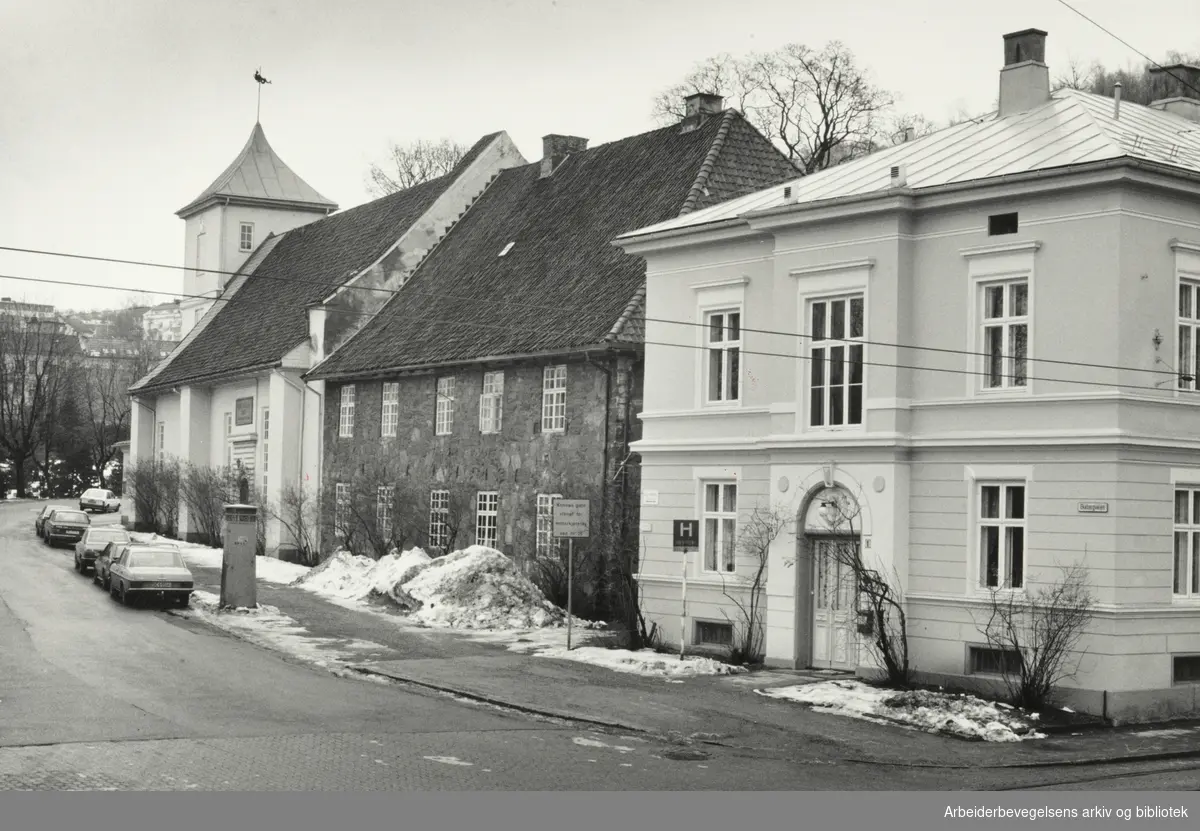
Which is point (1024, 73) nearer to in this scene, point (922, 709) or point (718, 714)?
point (922, 709)

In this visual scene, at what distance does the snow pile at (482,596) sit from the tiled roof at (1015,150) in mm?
7805

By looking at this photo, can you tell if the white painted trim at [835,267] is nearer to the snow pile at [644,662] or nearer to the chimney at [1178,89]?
the snow pile at [644,662]

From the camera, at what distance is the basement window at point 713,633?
26219mm

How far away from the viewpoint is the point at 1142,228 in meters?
21.4

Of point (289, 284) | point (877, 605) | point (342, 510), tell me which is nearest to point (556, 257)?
point (342, 510)

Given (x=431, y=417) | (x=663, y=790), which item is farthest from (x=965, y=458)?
(x=431, y=417)

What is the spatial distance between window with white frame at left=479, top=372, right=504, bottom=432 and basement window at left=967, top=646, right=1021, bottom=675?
16073 mm

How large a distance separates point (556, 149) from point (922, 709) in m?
27.1

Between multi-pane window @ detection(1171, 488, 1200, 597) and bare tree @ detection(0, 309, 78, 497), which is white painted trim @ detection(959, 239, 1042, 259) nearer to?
multi-pane window @ detection(1171, 488, 1200, 597)

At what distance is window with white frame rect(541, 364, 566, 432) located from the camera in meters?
33.7

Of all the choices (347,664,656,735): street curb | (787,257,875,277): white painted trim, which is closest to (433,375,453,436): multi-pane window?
(347,664,656,735): street curb

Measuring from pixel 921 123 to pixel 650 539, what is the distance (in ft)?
100

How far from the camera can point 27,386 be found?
308 ft

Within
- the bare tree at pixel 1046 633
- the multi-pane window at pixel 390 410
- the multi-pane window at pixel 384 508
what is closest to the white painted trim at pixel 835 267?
the bare tree at pixel 1046 633
